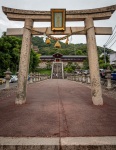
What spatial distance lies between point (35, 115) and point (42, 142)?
163 centimetres

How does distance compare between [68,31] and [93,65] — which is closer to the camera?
[93,65]

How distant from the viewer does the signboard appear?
20.2 ft

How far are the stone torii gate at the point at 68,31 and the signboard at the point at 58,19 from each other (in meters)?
0.20

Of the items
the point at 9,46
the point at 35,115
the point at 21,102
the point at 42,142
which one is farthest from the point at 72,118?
the point at 9,46

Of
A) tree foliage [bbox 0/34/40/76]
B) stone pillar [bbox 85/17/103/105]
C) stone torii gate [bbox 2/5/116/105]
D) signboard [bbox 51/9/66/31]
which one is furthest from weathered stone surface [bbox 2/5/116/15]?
tree foliage [bbox 0/34/40/76]

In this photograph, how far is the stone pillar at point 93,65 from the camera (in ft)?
18.7

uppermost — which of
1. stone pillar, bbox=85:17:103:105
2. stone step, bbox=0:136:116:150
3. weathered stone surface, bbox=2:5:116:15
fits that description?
weathered stone surface, bbox=2:5:116:15

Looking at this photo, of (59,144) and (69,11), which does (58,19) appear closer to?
(69,11)

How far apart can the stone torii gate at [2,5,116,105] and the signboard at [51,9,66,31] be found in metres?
0.20

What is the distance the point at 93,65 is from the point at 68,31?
2.06 metres

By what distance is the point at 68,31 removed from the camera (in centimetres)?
638

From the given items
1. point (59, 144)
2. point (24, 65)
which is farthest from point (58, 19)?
point (59, 144)

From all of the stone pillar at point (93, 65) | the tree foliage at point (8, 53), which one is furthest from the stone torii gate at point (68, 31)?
the tree foliage at point (8, 53)

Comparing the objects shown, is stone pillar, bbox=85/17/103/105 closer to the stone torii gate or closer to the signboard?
the stone torii gate
